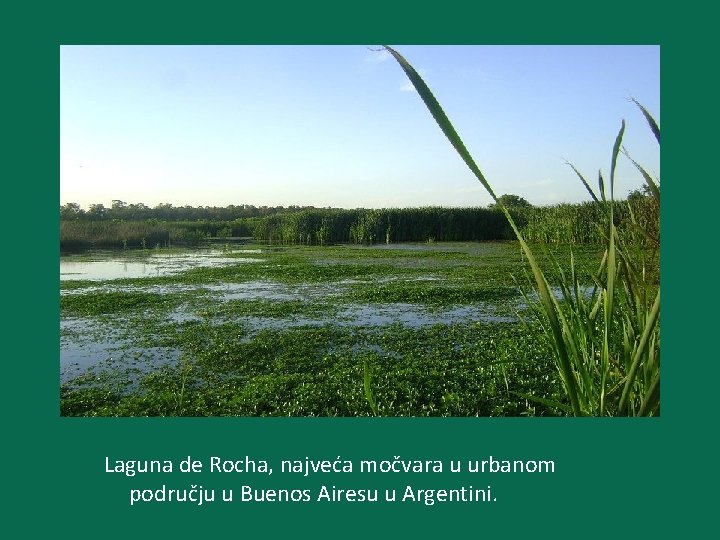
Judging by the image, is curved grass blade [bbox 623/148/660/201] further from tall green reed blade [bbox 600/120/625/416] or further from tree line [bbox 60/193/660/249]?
tree line [bbox 60/193/660/249]

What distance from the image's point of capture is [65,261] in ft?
46.6

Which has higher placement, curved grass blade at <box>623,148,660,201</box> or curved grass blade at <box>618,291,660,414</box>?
curved grass blade at <box>623,148,660,201</box>

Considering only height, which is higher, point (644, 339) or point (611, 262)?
point (611, 262)

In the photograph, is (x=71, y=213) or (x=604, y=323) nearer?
(x=604, y=323)

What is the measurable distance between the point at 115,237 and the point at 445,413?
1873 cm

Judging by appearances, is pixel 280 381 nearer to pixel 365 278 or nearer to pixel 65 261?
pixel 365 278

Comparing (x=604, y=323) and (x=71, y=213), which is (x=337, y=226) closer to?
(x=71, y=213)

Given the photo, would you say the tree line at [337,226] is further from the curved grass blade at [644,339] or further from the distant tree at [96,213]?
the curved grass blade at [644,339]

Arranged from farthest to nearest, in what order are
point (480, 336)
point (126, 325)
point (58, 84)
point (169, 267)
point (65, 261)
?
point (65, 261) < point (169, 267) < point (126, 325) < point (480, 336) < point (58, 84)

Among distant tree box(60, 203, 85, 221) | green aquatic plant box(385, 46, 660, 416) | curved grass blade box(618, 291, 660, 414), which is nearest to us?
green aquatic plant box(385, 46, 660, 416)

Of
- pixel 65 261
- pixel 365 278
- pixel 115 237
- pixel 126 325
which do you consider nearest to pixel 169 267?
pixel 65 261

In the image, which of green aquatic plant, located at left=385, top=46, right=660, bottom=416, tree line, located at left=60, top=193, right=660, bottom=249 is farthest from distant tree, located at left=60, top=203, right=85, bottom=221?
green aquatic plant, located at left=385, top=46, right=660, bottom=416

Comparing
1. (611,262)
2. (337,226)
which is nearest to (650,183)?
(611,262)

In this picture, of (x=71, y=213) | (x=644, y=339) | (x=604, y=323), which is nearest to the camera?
(x=644, y=339)
